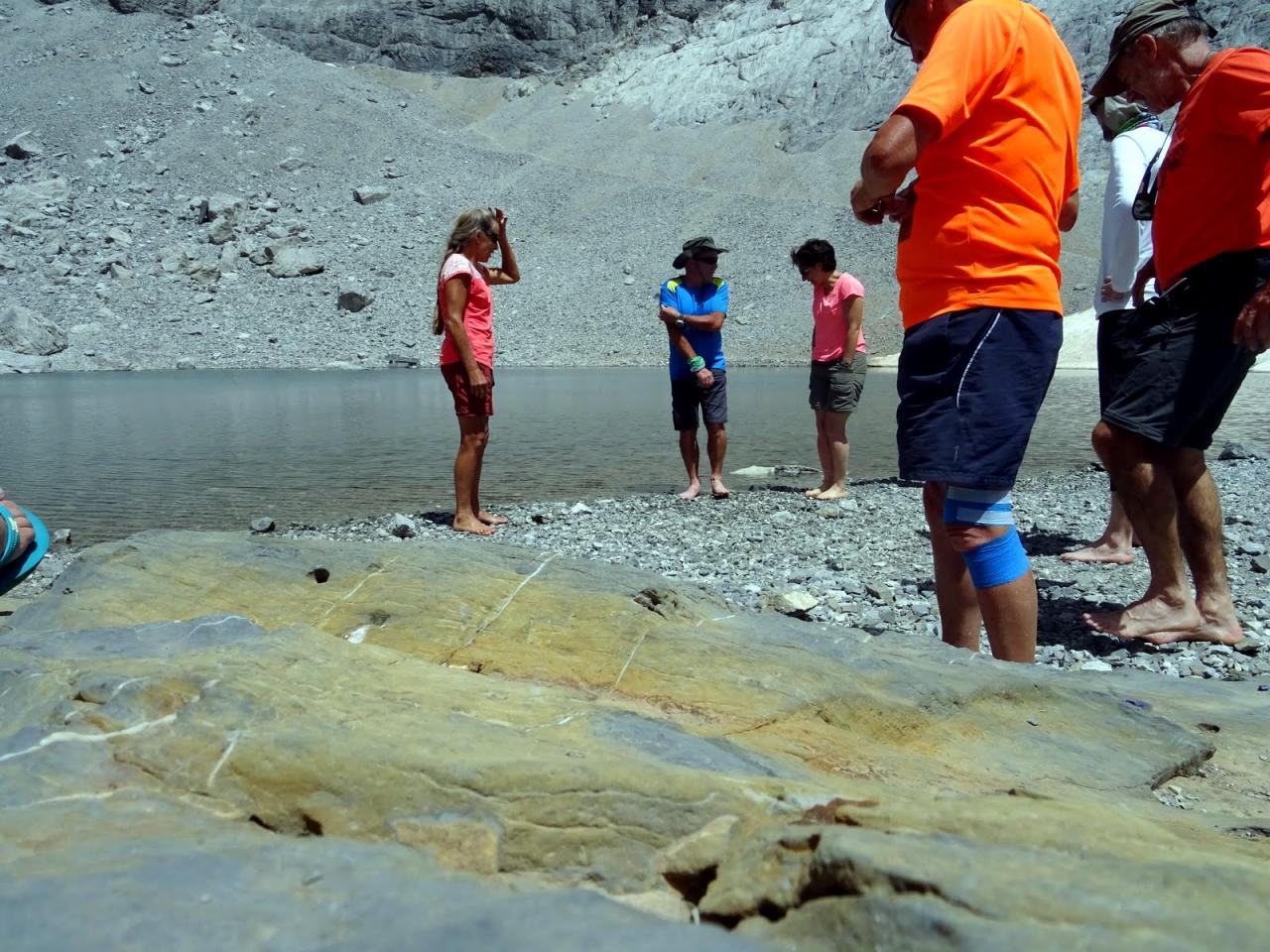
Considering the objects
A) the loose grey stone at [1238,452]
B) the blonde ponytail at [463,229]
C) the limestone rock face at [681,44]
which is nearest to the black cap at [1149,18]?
the blonde ponytail at [463,229]

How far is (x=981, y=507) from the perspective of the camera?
3041mm

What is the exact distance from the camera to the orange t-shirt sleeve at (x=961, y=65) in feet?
9.39

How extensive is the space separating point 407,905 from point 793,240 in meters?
39.7

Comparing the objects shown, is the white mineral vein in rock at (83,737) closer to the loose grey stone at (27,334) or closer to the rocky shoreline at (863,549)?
the rocky shoreline at (863,549)

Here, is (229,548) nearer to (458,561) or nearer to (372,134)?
(458,561)

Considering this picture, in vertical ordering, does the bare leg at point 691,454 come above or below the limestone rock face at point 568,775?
below

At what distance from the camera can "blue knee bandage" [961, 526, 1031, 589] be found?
3.07m

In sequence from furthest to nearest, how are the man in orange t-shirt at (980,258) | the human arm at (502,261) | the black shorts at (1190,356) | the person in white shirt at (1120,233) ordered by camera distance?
the human arm at (502,261) → the person in white shirt at (1120,233) → the black shorts at (1190,356) → the man in orange t-shirt at (980,258)

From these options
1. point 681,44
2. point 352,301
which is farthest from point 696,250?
point 681,44

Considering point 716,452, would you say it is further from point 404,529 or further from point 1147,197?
point 1147,197

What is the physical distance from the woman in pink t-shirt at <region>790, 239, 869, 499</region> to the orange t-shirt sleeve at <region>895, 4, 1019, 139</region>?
15.9 feet

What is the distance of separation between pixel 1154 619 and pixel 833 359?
426 centimetres

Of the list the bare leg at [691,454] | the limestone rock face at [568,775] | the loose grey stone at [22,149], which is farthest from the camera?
the loose grey stone at [22,149]

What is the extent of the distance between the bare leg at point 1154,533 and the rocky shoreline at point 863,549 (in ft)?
0.35
